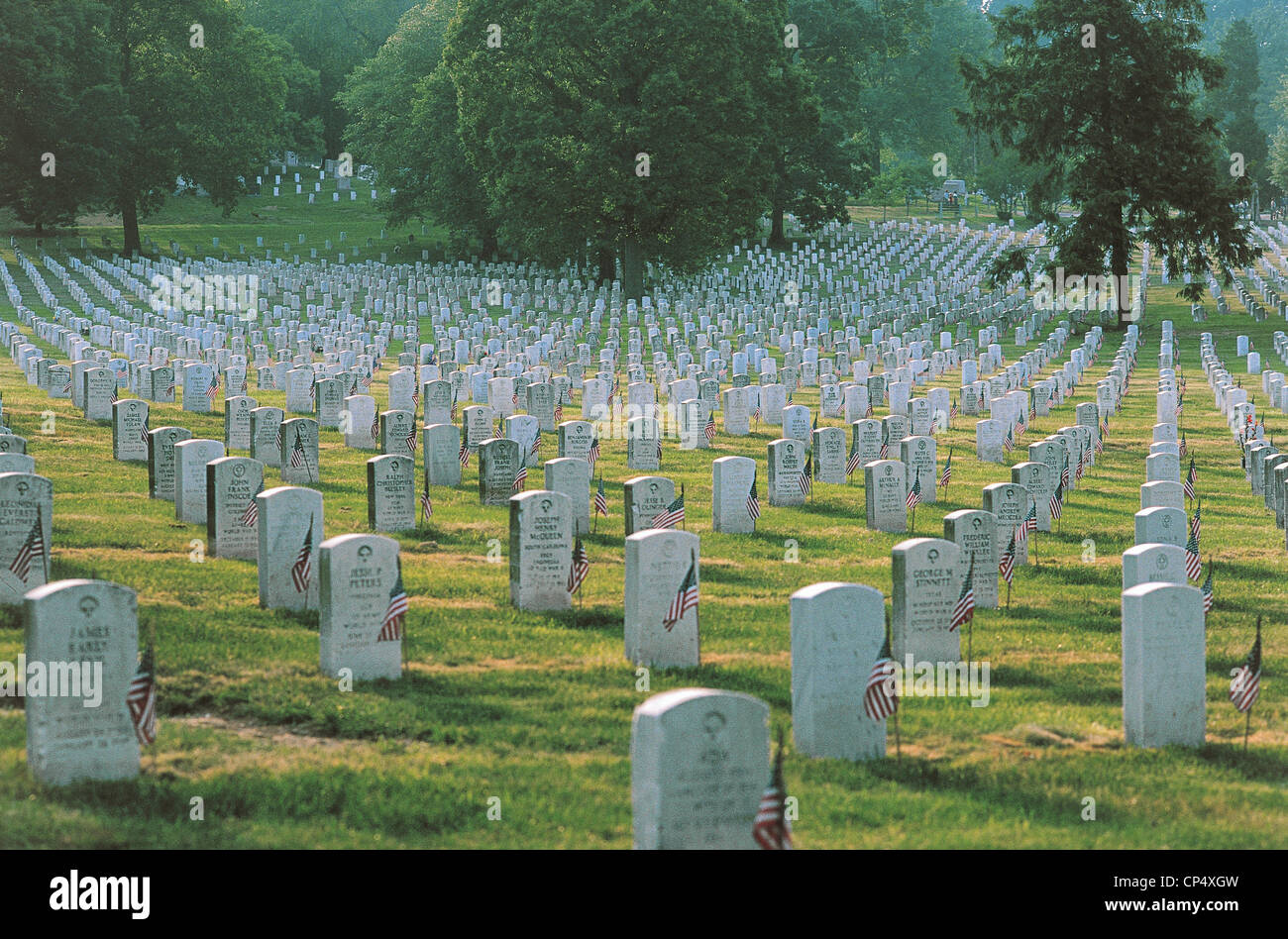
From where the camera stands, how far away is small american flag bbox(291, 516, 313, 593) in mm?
12133

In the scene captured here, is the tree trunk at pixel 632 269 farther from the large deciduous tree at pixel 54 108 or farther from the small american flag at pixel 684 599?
the small american flag at pixel 684 599

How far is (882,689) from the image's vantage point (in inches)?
359

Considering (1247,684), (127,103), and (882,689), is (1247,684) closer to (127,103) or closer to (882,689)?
(882,689)

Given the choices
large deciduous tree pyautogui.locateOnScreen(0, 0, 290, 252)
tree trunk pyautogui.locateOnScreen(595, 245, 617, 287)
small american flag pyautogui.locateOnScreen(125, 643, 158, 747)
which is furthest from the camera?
tree trunk pyautogui.locateOnScreen(595, 245, 617, 287)

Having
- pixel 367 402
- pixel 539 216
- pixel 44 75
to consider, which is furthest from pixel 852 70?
pixel 367 402

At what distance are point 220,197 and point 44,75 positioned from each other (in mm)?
11315

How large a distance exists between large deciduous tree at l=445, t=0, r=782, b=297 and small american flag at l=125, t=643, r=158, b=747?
44.1 m

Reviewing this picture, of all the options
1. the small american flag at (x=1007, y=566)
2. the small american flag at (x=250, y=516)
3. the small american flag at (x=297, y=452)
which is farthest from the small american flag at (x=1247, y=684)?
the small american flag at (x=297, y=452)

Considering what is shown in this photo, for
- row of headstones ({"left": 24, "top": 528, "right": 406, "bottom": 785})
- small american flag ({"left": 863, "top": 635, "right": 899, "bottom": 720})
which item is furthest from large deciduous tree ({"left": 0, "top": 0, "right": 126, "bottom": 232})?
small american flag ({"left": 863, "top": 635, "right": 899, "bottom": 720})

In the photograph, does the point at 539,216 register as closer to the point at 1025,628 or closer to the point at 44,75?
the point at 44,75

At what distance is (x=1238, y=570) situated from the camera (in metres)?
16.0

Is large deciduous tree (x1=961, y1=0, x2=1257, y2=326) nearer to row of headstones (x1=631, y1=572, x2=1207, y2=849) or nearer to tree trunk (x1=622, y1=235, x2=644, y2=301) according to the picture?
tree trunk (x1=622, y1=235, x2=644, y2=301)

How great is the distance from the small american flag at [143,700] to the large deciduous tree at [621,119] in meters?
44.1

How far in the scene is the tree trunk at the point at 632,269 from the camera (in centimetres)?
5512
